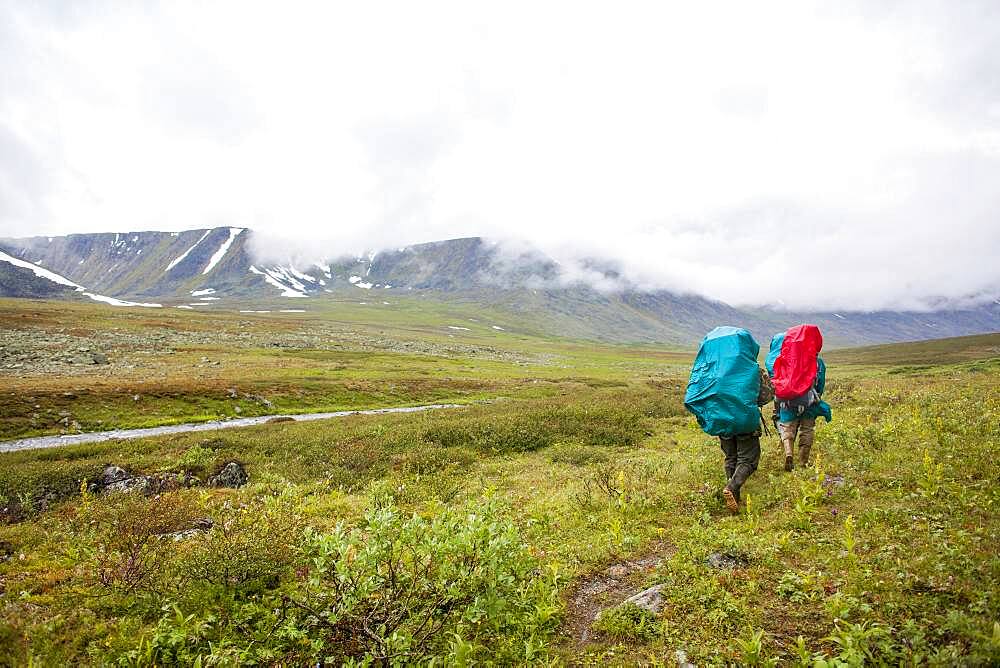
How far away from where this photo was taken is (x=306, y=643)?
5250mm

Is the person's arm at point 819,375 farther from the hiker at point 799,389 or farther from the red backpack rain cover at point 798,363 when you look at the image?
the red backpack rain cover at point 798,363

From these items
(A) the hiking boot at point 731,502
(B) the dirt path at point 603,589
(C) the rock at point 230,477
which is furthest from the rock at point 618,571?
(C) the rock at point 230,477

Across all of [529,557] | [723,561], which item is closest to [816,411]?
[723,561]

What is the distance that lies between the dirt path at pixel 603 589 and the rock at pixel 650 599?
0.27 meters

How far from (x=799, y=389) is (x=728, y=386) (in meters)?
3.20

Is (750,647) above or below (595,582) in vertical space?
above

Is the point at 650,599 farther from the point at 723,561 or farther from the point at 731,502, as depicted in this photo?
the point at 731,502

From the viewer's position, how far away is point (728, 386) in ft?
28.4

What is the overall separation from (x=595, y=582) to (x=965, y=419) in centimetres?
1213

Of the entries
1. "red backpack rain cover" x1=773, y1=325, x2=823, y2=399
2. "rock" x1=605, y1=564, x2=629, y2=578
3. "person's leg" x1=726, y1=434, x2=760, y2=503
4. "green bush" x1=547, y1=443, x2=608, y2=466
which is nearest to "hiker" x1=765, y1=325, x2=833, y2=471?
"red backpack rain cover" x1=773, y1=325, x2=823, y2=399

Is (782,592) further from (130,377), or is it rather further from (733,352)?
(130,377)

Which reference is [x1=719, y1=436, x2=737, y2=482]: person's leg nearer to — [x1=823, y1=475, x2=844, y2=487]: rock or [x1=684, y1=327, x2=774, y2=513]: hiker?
[x1=684, y1=327, x2=774, y2=513]: hiker

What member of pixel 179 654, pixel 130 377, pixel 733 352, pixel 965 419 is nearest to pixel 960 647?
pixel 733 352

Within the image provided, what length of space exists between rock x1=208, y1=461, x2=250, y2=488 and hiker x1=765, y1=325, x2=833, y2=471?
53.7 feet
